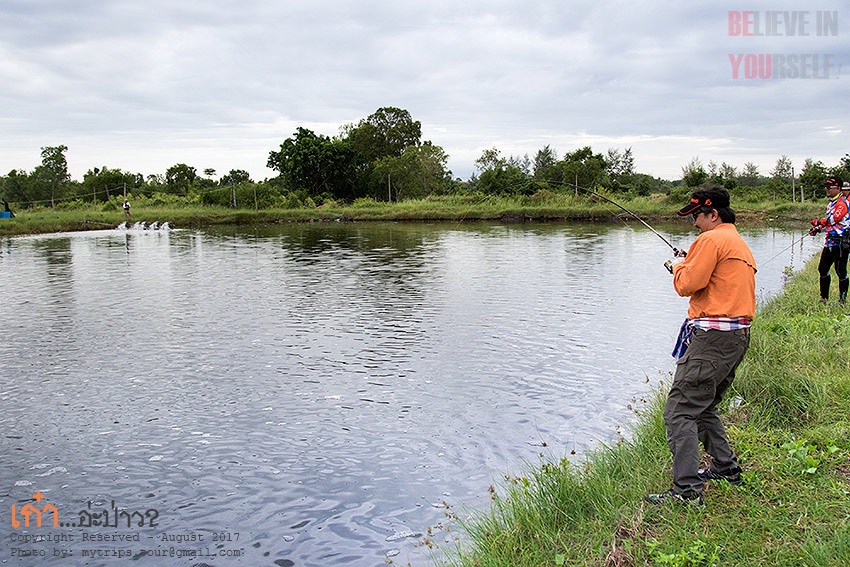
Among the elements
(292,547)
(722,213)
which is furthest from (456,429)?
(722,213)

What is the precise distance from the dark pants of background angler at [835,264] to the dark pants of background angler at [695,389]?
5.87 meters

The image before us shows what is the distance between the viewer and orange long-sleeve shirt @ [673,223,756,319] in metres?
4.18

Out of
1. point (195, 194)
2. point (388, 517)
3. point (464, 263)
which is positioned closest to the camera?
point (388, 517)

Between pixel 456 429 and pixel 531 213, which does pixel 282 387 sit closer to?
pixel 456 429

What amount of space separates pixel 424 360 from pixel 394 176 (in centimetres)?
4753

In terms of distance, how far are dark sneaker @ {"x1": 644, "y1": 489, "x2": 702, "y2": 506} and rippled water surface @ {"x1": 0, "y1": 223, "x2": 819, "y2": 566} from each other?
1381 millimetres

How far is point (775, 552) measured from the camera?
349 centimetres

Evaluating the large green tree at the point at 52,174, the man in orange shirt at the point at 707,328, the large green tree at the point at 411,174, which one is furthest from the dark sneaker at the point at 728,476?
the large green tree at the point at 52,174

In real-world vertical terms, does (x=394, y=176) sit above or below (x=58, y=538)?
above

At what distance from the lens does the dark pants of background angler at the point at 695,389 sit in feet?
13.8

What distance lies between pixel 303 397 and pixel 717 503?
4.70m

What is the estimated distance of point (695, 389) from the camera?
13.9 feet

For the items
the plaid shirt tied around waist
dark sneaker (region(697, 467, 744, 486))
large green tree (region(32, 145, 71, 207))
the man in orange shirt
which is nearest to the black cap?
the man in orange shirt

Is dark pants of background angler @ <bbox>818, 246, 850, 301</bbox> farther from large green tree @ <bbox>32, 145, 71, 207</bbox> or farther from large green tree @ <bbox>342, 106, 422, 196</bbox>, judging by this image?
large green tree @ <bbox>32, 145, 71, 207</bbox>
